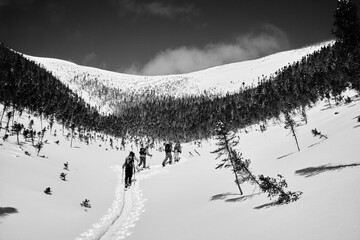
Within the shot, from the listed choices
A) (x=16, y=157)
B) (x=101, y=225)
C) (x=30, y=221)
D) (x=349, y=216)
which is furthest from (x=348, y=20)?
(x=16, y=157)

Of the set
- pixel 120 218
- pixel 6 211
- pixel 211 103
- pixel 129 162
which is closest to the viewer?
pixel 6 211

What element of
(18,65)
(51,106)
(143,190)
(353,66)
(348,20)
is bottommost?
(143,190)

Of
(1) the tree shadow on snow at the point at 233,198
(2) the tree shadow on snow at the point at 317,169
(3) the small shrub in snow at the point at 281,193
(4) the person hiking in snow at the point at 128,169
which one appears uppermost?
(4) the person hiking in snow at the point at 128,169

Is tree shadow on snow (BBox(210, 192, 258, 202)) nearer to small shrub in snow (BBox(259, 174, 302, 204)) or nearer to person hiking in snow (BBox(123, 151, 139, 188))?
small shrub in snow (BBox(259, 174, 302, 204))

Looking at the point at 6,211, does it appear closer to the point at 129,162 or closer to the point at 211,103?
the point at 129,162

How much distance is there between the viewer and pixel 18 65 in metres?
74.2

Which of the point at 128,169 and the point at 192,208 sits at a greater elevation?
the point at 128,169

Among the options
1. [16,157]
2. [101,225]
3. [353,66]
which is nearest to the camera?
[101,225]

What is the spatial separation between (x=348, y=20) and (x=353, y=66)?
2.05 metres

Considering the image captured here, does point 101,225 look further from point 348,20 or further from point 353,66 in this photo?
point 348,20

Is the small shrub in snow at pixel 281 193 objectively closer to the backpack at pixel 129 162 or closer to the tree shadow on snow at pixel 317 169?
the tree shadow on snow at pixel 317 169

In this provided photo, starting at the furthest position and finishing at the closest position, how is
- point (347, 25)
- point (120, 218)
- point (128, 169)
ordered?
point (128, 169), point (347, 25), point (120, 218)

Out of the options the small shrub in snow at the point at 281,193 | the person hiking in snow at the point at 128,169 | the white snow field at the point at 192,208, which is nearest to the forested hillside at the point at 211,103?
the white snow field at the point at 192,208

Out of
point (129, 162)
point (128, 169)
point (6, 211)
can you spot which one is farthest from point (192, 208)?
point (129, 162)
